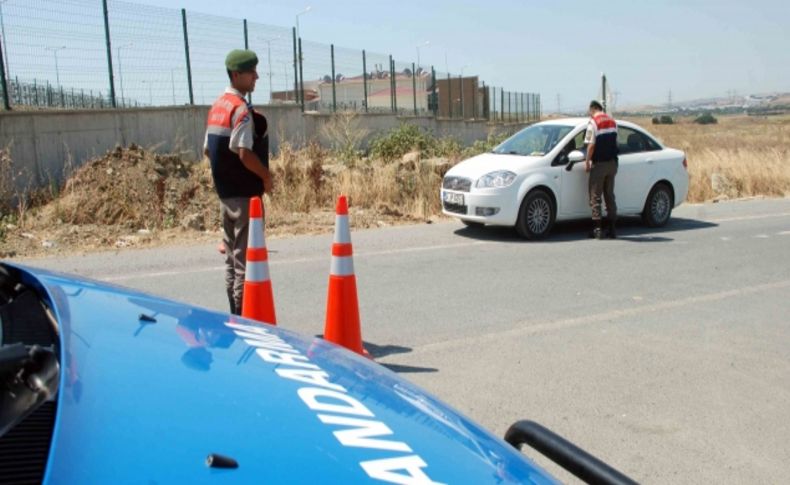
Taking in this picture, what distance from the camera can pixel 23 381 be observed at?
1.59 metres

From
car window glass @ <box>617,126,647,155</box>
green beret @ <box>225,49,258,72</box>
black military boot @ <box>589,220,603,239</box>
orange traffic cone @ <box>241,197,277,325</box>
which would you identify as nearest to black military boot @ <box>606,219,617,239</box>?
black military boot @ <box>589,220,603,239</box>

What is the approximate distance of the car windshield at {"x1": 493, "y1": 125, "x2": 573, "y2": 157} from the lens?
37.1 ft

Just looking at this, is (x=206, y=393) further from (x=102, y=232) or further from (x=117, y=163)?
(x=117, y=163)

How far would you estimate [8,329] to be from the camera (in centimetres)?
197

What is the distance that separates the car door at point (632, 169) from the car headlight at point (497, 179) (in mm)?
2121

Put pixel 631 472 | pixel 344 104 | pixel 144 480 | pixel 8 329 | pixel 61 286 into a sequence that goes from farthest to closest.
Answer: pixel 344 104, pixel 631 472, pixel 61 286, pixel 8 329, pixel 144 480

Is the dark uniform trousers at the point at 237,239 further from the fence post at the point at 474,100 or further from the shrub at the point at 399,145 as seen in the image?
the fence post at the point at 474,100

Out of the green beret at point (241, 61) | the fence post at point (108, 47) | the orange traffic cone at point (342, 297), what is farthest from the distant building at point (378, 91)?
the orange traffic cone at point (342, 297)

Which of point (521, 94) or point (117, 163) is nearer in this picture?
point (117, 163)

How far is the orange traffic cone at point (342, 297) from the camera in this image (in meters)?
4.99

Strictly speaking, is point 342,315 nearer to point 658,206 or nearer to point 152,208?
point 152,208

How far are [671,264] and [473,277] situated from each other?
2.62 meters

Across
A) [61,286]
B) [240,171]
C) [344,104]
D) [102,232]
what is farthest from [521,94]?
[61,286]

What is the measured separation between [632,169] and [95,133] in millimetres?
10598
